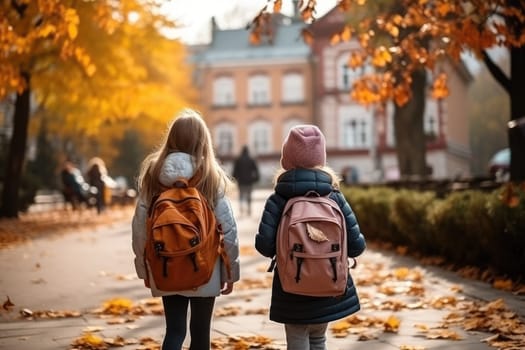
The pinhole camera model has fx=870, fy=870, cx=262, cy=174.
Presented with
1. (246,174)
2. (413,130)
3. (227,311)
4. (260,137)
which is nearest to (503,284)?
(227,311)

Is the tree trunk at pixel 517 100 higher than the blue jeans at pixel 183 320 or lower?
higher

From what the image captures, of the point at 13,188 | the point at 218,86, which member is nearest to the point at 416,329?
the point at 13,188

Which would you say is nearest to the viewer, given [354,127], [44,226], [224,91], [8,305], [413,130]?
[8,305]

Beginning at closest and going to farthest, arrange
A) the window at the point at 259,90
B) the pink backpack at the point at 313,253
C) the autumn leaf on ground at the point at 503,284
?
the pink backpack at the point at 313,253 → the autumn leaf on ground at the point at 503,284 → the window at the point at 259,90

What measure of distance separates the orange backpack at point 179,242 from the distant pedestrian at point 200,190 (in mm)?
121

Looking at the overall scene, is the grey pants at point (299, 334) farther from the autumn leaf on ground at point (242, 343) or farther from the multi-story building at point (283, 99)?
the multi-story building at point (283, 99)

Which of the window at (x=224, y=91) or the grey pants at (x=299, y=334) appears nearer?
the grey pants at (x=299, y=334)

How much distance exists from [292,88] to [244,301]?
58.1 m

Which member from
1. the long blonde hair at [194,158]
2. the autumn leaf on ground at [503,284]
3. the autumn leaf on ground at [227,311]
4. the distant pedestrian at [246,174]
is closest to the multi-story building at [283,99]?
the distant pedestrian at [246,174]

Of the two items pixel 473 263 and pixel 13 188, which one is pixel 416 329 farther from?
pixel 13 188

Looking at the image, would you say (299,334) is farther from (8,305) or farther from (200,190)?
(8,305)

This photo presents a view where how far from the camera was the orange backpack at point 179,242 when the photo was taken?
4.50 metres

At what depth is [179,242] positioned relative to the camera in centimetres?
450

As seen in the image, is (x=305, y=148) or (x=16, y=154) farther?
(x=16, y=154)
